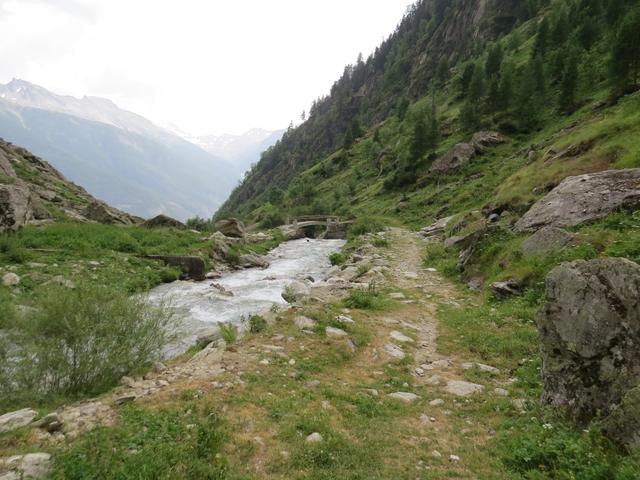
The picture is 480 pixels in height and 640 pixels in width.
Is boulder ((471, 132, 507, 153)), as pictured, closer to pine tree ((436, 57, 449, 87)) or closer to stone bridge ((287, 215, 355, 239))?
stone bridge ((287, 215, 355, 239))

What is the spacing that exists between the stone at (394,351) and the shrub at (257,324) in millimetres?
3545

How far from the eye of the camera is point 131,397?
636 cm

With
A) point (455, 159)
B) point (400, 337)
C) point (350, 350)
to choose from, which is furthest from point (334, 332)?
point (455, 159)

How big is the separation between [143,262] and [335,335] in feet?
58.4

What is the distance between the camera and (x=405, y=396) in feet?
24.8

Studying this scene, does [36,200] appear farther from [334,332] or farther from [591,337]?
[591,337]

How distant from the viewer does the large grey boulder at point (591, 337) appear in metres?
5.13

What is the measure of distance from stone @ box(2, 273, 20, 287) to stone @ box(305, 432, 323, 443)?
1604cm

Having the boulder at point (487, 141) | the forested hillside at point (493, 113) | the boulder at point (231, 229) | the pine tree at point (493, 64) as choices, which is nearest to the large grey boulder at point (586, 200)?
the forested hillside at point (493, 113)

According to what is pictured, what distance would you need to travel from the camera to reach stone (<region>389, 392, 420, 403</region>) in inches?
292

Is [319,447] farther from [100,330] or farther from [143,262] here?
[143,262]

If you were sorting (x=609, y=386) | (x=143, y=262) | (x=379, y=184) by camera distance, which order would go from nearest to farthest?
1. (x=609, y=386)
2. (x=143, y=262)
3. (x=379, y=184)

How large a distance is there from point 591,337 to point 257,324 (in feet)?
25.9

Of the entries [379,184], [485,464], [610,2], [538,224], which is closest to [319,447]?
[485,464]
